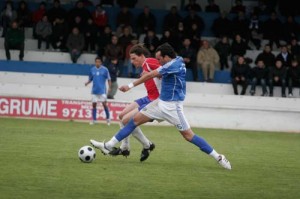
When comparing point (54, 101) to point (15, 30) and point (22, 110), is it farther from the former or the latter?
point (15, 30)

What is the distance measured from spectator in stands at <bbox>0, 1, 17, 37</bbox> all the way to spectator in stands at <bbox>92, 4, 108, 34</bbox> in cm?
306

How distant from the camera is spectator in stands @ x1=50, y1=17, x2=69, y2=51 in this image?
2773 cm

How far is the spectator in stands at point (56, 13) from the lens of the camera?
28.1m

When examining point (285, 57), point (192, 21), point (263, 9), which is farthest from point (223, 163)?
point (263, 9)

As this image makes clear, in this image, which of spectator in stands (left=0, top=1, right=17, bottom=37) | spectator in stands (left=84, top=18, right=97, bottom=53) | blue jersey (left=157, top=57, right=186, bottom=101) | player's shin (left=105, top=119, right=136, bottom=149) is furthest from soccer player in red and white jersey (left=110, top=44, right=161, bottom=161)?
spectator in stands (left=0, top=1, right=17, bottom=37)

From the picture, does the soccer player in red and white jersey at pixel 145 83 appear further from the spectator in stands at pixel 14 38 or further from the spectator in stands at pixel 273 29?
the spectator in stands at pixel 273 29

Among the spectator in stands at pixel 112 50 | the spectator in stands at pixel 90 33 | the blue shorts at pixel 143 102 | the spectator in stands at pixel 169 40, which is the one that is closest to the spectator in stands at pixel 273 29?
the spectator in stands at pixel 169 40

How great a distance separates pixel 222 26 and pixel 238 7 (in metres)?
1.44

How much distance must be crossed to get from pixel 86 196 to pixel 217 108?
1544cm

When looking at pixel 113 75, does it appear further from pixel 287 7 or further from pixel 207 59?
pixel 287 7

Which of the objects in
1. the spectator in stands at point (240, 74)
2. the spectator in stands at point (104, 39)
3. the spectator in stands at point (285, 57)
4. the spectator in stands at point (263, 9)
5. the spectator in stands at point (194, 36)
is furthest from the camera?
the spectator in stands at point (263, 9)

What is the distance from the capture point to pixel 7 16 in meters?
28.6

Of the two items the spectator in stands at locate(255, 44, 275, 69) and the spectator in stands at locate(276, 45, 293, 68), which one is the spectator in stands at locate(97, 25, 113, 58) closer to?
the spectator in stands at locate(255, 44, 275, 69)

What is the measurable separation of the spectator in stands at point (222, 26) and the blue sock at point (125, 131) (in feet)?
52.2
